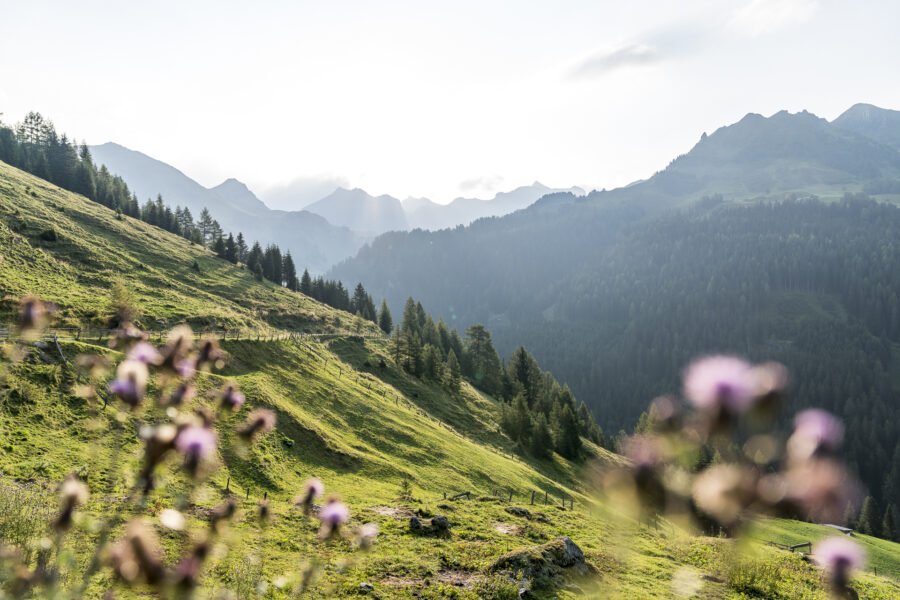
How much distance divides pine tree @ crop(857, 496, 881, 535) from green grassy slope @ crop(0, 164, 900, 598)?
58.8 meters

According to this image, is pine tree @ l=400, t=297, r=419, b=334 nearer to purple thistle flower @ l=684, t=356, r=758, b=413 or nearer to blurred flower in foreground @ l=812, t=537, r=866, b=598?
blurred flower in foreground @ l=812, t=537, r=866, b=598

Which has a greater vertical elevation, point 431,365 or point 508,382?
point 431,365

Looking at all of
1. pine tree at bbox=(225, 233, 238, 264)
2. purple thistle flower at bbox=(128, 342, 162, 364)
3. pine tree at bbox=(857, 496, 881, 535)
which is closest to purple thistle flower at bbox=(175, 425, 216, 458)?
purple thistle flower at bbox=(128, 342, 162, 364)

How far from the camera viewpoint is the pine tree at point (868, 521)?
84.2 meters

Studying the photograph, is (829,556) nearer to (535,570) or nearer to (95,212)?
(535,570)

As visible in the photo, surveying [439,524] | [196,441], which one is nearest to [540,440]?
[439,524]

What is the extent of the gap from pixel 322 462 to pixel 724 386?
31157mm

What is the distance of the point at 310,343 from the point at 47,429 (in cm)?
3909

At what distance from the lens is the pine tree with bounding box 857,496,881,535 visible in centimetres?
8419

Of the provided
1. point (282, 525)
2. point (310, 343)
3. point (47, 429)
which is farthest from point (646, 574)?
point (310, 343)

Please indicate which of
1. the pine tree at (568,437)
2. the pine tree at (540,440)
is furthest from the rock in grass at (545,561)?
the pine tree at (568,437)

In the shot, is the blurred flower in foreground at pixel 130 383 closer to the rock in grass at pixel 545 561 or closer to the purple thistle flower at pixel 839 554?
the purple thistle flower at pixel 839 554

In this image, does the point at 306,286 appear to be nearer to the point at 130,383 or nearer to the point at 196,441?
the point at 130,383

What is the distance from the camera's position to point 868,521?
85.3m
